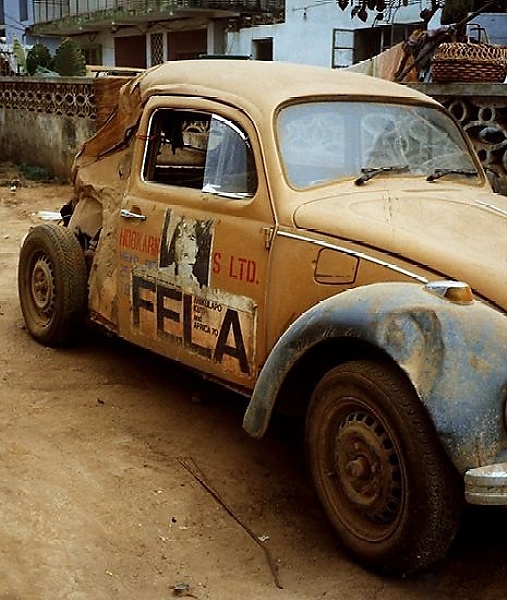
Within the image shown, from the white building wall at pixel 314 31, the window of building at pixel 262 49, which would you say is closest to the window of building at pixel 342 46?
the white building wall at pixel 314 31

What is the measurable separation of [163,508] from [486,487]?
5.02 ft

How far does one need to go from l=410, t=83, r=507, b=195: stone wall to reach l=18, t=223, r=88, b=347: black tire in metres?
3.68

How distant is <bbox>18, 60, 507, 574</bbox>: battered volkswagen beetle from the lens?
120 inches

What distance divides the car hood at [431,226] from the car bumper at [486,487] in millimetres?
682

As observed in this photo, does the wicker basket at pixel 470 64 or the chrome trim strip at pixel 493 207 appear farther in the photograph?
the wicker basket at pixel 470 64

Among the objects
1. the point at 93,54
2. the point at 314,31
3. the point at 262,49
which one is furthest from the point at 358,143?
the point at 93,54

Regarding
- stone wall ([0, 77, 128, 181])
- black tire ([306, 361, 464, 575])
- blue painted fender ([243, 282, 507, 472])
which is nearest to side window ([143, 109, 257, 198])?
blue painted fender ([243, 282, 507, 472])

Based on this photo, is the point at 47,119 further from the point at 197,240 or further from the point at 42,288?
the point at 197,240

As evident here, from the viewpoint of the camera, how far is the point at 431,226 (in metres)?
3.69

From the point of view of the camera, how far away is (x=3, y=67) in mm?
17859

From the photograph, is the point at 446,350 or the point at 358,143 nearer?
the point at 446,350

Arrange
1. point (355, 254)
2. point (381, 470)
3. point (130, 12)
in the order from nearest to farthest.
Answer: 1. point (381, 470)
2. point (355, 254)
3. point (130, 12)

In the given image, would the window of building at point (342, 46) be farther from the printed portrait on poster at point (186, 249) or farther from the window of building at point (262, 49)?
the printed portrait on poster at point (186, 249)

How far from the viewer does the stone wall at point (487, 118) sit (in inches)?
291
